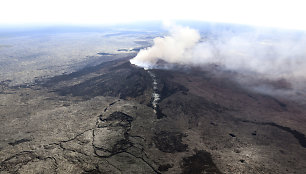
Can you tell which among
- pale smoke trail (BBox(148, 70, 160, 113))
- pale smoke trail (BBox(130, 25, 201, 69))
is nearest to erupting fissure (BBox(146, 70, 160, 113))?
pale smoke trail (BBox(148, 70, 160, 113))

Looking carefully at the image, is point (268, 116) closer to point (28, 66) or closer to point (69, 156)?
point (69, 156)

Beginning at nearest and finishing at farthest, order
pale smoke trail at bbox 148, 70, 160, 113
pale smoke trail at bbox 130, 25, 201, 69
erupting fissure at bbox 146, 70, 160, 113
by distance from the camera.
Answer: erupting fissure at bbox 146, 70, 160, 113
pale smoke trail at bbox 148, 70, 160, 113
pale smoke trail at bbox 130, 25, 201, 69

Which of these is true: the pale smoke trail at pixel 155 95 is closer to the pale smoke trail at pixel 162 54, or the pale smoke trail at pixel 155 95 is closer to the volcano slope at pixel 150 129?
the volcano slope at pixel 150 129

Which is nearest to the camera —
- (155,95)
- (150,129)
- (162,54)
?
(150,129)

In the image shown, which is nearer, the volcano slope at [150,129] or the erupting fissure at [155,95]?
the volcano slope at [150,129]

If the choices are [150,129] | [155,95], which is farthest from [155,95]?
[150,129]

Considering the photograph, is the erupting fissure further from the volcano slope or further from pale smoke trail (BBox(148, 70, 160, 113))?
the volcano slope

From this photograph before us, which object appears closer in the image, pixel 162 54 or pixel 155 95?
pixel 155 95

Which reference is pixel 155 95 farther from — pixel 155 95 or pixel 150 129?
pixel 150 129

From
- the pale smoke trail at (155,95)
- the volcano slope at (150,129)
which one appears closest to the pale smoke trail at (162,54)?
the pale smoke trail at (155,95)
